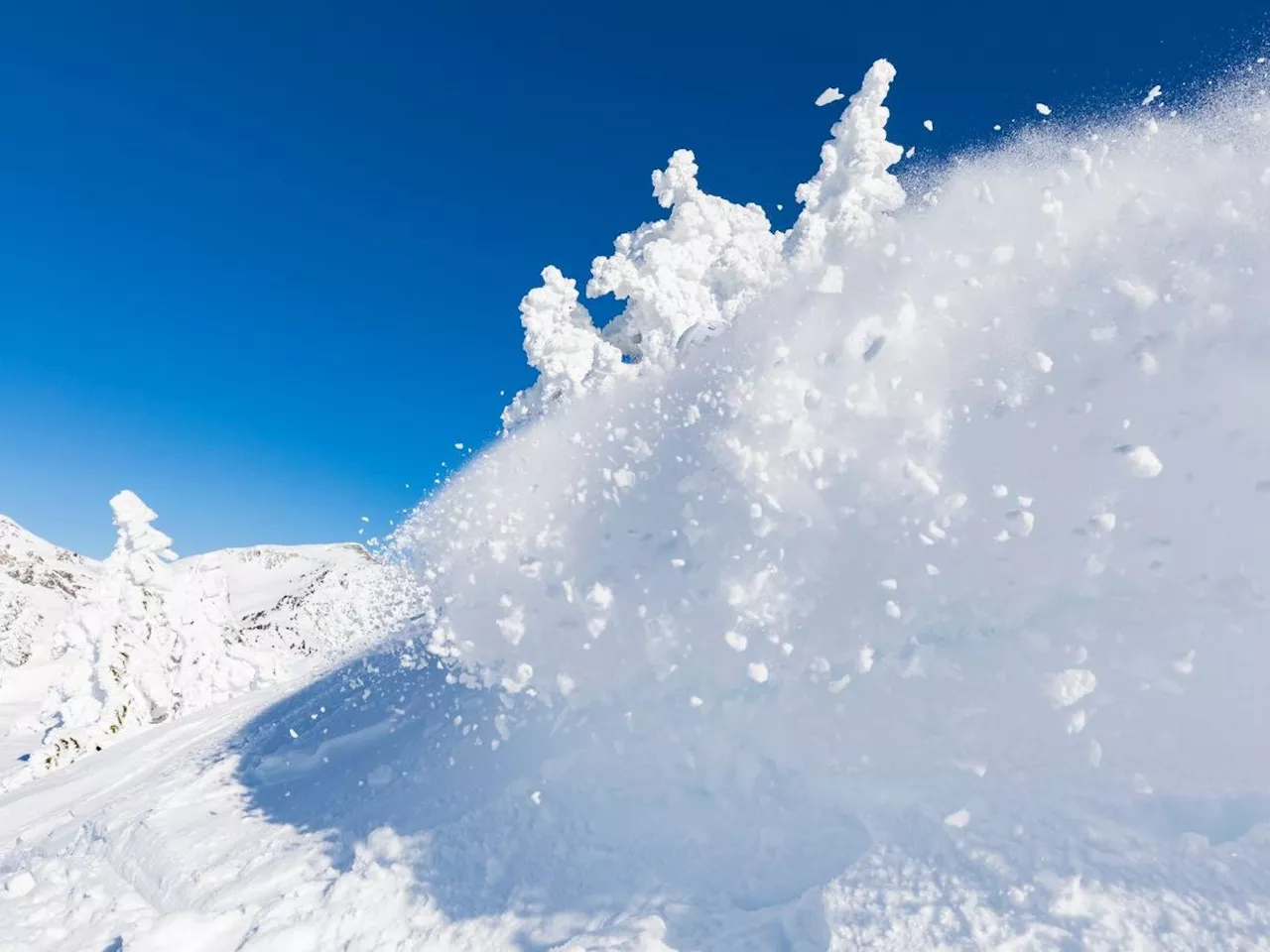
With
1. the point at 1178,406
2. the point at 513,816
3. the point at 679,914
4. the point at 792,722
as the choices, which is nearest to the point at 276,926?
the point at 513,816

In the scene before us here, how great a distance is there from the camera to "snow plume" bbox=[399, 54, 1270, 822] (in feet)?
19.7

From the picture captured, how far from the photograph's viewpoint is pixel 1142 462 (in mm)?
6008

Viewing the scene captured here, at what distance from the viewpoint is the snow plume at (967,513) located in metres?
6.01

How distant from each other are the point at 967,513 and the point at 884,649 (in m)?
1.42

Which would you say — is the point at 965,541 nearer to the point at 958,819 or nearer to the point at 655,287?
the point at 958,819

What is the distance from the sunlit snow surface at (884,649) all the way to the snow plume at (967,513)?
0.10ft

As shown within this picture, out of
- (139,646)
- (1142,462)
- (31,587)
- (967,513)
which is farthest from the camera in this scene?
(31,587)

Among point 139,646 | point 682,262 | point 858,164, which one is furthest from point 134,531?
point 858,164

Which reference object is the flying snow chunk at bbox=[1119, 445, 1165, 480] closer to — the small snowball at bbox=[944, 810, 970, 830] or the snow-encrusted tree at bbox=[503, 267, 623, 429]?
the small snowball at bbox=[944, 810, 970, 830]

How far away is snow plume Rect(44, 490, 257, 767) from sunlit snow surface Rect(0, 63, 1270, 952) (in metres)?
20.6

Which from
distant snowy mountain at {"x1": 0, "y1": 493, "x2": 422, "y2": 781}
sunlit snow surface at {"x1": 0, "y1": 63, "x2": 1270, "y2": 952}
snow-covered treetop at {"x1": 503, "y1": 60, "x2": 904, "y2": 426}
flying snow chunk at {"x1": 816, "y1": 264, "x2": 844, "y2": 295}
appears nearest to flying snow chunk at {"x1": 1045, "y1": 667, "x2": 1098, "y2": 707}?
sunlit snow surface at {"x1": 0, "y1": 63, "x2": 1270, "y2": 952}

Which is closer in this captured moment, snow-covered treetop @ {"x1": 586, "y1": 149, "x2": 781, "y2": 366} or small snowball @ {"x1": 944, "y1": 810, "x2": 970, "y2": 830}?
small snowball @ {"x1": 944, "y1": 810, "x2": 970, "y2": 830}

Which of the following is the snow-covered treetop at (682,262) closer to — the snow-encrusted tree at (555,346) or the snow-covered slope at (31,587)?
the snow-encrusted tree at (555,346)

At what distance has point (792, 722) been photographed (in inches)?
281
